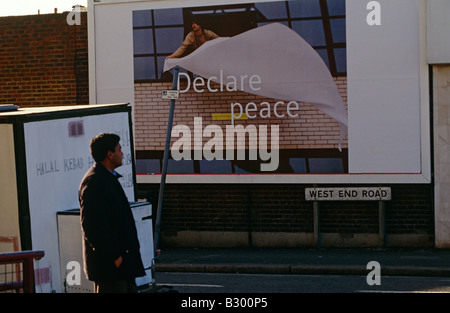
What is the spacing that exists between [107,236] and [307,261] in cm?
924

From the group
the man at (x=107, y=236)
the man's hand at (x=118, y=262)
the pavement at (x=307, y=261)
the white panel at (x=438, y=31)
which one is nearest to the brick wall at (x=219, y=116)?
the white panel at (x=438, y=31)

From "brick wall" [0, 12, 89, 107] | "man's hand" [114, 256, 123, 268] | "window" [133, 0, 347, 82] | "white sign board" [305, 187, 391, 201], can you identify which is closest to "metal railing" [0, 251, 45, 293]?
"man's hand" [114, 256, 123, 268]

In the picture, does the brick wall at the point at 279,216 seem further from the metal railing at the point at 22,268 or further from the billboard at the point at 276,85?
the metal railing at the point at 22,268

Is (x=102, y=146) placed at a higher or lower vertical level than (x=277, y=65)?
lower

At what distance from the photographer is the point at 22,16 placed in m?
19.6

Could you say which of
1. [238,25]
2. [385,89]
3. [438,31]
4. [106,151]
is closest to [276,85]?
[238,25]

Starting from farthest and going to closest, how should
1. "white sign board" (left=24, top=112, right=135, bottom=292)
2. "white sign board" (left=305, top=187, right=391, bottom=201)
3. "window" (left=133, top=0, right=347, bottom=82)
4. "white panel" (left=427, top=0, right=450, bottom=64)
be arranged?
"window" (left=133, top=0, right=347, bottom=82), "white sign board" (left=305, top=187, right=391, bottom=201), "white panel" (left=427, top=0, right=450, bottom=64), "white sign board" (left=24, top=112, right=135, bottom=292)

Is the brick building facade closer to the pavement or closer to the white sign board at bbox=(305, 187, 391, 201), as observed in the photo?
the white sign board at bbox=(305, 187, 391, 201)

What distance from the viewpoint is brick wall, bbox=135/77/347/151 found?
690 inches

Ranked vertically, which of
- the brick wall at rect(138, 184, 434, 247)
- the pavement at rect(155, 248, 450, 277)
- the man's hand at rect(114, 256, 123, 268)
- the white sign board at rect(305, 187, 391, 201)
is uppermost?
the man's hand at rect(114, 256, 123, 268)

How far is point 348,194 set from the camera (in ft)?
57.1

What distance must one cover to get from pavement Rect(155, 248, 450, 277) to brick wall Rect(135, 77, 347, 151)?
A: 2.40m

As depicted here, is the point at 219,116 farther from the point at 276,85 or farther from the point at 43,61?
the point at 43,61
